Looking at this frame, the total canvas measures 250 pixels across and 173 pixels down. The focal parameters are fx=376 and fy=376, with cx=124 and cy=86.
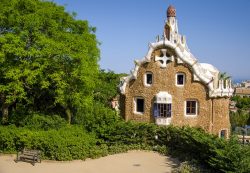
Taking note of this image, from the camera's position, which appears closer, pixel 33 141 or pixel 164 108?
pixel 33 141

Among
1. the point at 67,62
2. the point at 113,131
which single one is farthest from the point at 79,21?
the point at 113,131

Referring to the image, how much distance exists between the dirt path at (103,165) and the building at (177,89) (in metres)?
6.79

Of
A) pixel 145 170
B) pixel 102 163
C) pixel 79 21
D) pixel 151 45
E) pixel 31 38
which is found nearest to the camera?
pixel 145 170

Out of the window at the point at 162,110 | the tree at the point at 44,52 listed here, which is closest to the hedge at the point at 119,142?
the tree at the point at 44,52

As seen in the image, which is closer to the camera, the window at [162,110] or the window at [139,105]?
the window at [162,110]

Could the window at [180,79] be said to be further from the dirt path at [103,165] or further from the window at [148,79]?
the dirt path at [103,165]

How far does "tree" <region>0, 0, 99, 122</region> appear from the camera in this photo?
2352cm

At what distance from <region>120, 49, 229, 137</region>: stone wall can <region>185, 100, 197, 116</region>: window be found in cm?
33

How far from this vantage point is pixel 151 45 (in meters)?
29.7

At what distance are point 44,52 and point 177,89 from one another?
11191 mm

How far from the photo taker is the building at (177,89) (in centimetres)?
2909

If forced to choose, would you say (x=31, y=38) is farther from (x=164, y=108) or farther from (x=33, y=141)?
(x=164, y=108)

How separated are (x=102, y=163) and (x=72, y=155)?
2018mm

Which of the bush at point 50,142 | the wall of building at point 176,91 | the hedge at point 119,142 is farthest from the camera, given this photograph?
the wall of building at point 176,91
